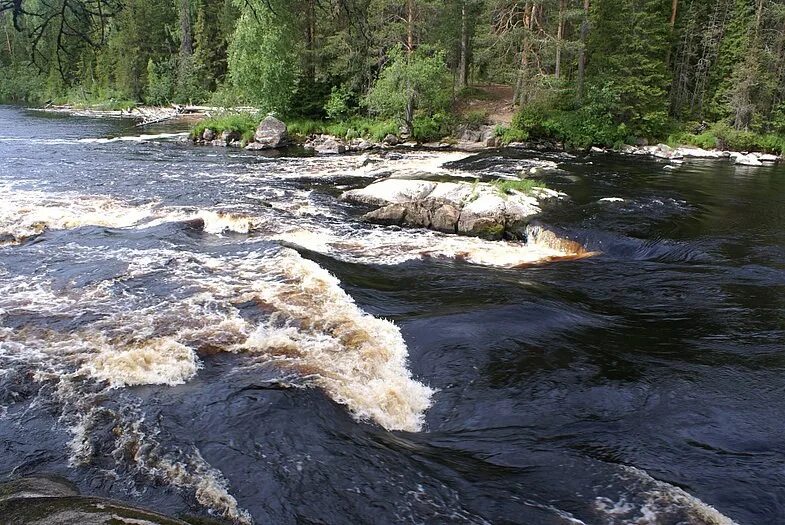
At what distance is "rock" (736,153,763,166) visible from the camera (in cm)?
2616

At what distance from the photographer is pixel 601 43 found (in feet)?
106

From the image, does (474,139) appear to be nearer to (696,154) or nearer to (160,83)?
(696,154)

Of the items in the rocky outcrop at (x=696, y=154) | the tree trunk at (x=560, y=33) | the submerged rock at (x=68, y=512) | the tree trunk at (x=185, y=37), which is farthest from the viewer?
the tree trunk at (x=185, y=37)

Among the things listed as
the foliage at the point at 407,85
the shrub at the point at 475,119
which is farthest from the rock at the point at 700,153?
the foliage at the point at 407,85

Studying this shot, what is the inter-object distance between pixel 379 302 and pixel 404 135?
74.5ft

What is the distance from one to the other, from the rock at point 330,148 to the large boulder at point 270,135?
2051 millimetres

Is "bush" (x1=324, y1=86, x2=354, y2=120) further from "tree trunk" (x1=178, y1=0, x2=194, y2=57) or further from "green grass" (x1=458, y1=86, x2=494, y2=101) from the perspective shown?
"tree trunk" (x1=178, y1=0, x2=194, y2=57)

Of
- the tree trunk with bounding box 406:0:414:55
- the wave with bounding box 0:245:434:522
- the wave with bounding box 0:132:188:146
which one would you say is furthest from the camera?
the tree trunk with bounding box 406:0:414:55

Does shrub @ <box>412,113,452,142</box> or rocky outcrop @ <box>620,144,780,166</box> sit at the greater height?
shrub @ <box>412,113,452,142</box>

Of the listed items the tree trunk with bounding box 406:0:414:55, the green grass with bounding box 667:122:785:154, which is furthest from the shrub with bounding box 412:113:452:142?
the green grass with bounding box 667:122:785:154

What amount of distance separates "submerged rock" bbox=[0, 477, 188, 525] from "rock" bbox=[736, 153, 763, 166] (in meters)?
29.8

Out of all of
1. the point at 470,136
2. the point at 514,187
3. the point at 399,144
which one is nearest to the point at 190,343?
the point at 514,187

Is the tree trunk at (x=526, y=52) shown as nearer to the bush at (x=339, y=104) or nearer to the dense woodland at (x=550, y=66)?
the dense woodland at (x=550, y=66)

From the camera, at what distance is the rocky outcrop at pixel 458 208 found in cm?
1485
